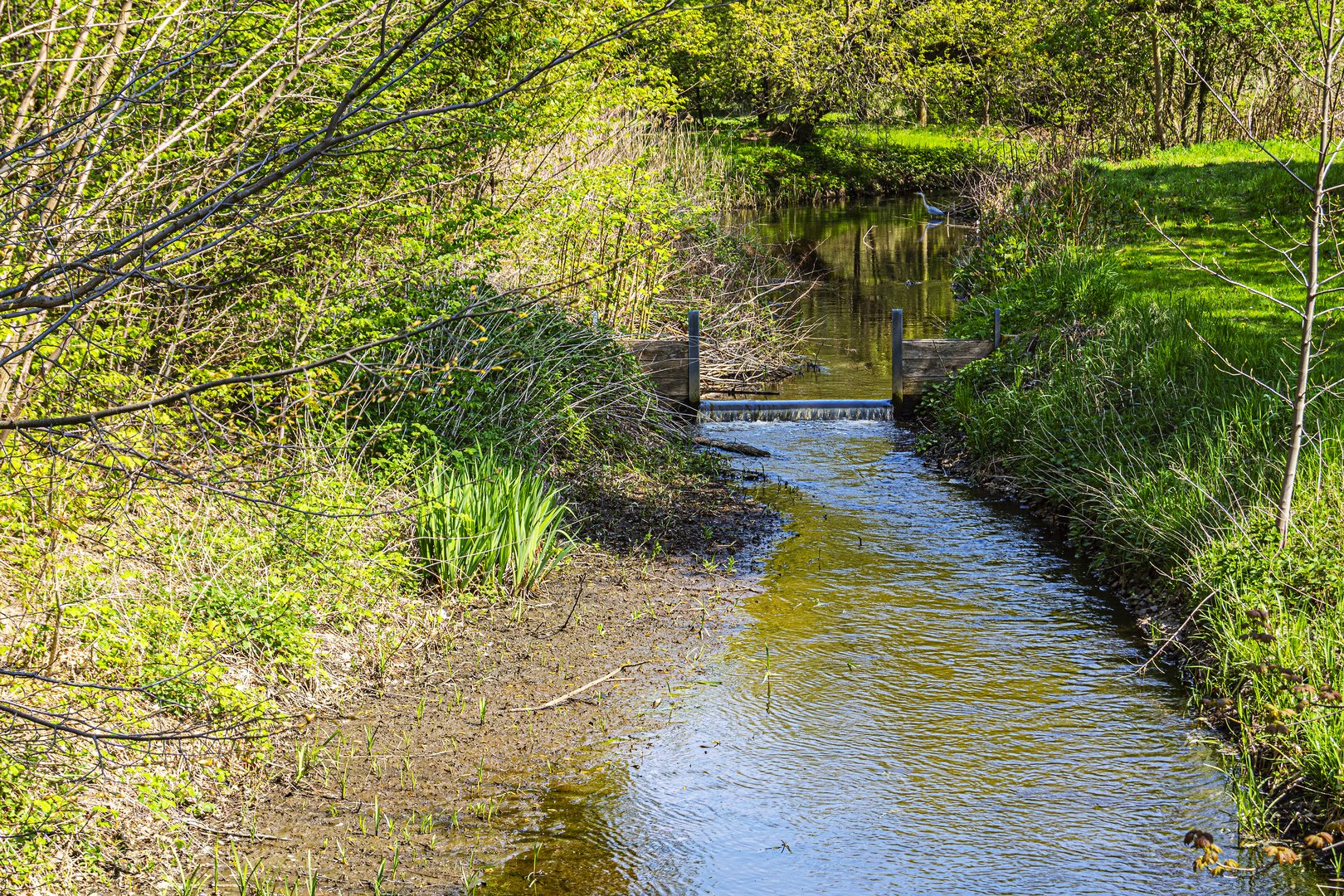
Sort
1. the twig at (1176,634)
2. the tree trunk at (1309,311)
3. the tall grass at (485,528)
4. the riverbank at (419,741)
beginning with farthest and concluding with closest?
the tall grass at (485,528) → the twig at (1176,634) → the tree trunk at (1309,311) → the riverbank at (419,741)

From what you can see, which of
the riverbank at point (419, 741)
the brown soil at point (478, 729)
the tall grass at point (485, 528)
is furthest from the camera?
the tall grass at point (485, 528)

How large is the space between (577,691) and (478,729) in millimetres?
656

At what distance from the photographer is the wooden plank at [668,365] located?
13438 mm

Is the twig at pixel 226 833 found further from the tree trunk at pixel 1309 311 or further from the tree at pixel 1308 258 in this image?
the tree trunk at pixel 1309 311

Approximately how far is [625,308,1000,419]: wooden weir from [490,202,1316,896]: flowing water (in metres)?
3.58

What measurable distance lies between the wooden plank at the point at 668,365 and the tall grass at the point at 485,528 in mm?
5426

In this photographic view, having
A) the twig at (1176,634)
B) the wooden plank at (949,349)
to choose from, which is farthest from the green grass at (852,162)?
the twig at (1176,634)

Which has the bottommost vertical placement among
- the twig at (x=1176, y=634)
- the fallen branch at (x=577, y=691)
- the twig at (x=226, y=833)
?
the twig at (x=226, y=833)

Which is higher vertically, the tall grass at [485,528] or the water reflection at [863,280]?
the water reflection at [863,280]

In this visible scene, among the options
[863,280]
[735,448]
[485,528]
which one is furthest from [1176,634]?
[863,280]

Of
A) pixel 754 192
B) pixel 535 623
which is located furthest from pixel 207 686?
pixel 754 192

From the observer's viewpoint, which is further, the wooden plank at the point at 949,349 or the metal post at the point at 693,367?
the metal post at the point at 693,367

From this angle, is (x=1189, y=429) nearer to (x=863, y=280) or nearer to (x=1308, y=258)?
(x=1308, y=258)

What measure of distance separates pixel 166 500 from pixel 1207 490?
6318 millimetres
